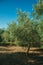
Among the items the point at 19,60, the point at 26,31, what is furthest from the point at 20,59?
the point at 26,31

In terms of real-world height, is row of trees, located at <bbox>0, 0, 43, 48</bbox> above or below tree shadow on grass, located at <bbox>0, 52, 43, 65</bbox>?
above

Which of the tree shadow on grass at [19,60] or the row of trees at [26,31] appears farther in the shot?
the row of trees at [26,31]

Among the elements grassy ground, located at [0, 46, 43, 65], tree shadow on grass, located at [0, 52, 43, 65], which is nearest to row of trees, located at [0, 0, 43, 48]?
grassy ground, located at [0, 46, 43, 65]

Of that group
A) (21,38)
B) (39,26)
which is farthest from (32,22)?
(21,38)

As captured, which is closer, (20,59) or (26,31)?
(20,59)

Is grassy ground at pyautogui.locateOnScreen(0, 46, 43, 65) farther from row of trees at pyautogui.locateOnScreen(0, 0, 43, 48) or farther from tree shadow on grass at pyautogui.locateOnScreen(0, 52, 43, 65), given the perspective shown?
row of trees at pyautogui.locateOnScreen(0, 0, 43, 48)

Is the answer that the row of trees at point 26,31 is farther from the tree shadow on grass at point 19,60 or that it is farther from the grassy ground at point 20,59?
the tree shadow on grass at point 19,60

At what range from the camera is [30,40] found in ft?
69.8

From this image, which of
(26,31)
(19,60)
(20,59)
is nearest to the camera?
(19,60)

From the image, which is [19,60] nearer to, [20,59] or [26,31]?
[20,59]

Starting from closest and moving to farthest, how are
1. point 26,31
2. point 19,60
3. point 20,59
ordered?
1. point 19,60
2. point 20,59
3. point 26,31

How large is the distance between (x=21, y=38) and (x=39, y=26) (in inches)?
127

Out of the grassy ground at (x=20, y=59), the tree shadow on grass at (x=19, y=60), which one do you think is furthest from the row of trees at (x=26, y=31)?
the tree shadow on grass at (x=19, y=60)

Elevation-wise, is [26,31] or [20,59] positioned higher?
[26,31]
